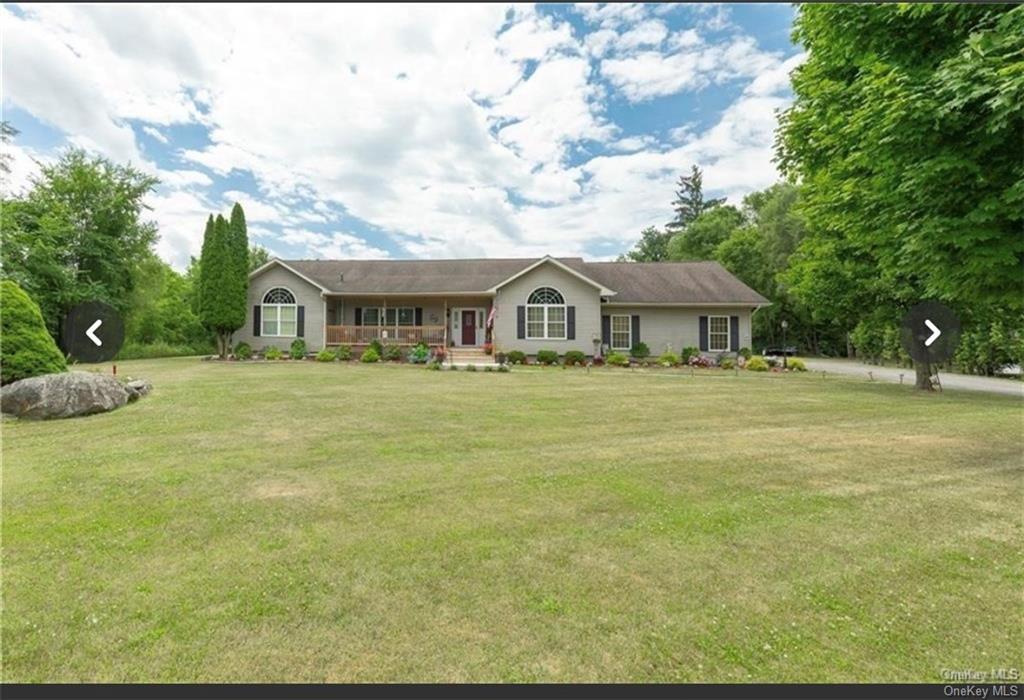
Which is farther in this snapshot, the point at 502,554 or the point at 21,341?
the point at 21,341

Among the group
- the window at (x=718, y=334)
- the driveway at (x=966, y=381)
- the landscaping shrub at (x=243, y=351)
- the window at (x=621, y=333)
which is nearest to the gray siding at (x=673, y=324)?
the window at (x=718, y=334)

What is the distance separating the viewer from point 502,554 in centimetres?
348

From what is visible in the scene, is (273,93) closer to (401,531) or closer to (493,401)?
(493,401)

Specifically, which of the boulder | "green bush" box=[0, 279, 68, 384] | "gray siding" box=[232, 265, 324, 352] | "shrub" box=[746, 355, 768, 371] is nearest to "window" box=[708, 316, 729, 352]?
"shrub" box=[746, 355, 768, 371]

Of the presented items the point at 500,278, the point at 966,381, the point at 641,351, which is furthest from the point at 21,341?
the point at 966,381

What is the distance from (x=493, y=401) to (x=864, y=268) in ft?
42.3

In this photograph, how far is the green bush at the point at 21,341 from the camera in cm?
842

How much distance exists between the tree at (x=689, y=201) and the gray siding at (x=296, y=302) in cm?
4633

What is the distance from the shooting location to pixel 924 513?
4.35 m

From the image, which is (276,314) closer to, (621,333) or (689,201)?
(621,333)

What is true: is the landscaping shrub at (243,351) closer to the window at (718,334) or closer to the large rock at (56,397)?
the large rock at (56,397)

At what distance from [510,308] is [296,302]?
10.6m

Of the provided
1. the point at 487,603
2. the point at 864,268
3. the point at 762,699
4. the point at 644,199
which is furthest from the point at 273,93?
the point at 644,199

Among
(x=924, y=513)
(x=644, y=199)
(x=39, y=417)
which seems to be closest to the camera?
(x=924, y=513)
